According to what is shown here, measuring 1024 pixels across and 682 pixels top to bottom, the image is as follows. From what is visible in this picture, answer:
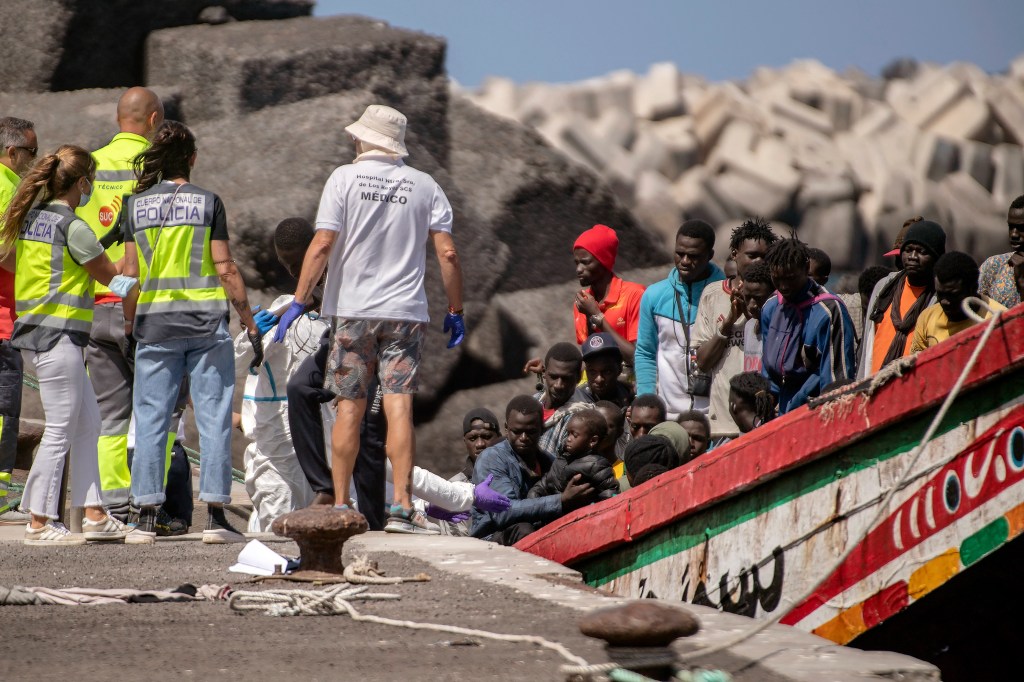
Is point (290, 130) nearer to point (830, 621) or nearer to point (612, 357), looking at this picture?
point (612, 357)

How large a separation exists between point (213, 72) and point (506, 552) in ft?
27.4

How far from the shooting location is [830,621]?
17.4 ft

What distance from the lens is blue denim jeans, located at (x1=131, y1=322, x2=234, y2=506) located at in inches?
235

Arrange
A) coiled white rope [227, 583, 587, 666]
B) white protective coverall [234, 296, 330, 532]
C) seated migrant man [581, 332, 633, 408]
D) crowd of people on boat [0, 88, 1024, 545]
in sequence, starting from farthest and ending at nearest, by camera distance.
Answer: seated migrant man [581, 332, 633, 408], white protective coverall [234, 296, 330, 532], crowd of people on boat [0, 88, 1024, 545], coiled white rope [227, 583, 587, 666]

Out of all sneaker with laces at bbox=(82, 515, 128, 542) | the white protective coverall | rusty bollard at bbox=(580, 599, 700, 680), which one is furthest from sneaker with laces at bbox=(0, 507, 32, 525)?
rusty bollard at bbox=(580, 599, 700, 680)

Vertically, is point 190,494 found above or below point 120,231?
below

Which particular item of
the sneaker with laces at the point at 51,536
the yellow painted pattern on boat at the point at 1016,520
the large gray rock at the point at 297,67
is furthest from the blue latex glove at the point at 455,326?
the large gray rock at the point at 297,67

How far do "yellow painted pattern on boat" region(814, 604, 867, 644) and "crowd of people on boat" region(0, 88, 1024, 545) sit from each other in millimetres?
978

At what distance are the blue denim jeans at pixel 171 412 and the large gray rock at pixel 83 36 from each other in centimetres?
774

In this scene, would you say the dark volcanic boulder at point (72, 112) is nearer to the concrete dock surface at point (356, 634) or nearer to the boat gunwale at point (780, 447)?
the concrete dock surface at point (356, 634)

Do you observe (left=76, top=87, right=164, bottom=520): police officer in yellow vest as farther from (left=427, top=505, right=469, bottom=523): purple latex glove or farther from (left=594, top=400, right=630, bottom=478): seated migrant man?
(left=594, top=400, right=630, bottom=478): seated migrant man

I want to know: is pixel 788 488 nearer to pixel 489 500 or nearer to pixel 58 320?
pixel 489 500

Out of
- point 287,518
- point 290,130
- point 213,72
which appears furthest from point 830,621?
point 213,72

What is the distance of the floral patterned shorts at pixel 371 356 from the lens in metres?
6.16
